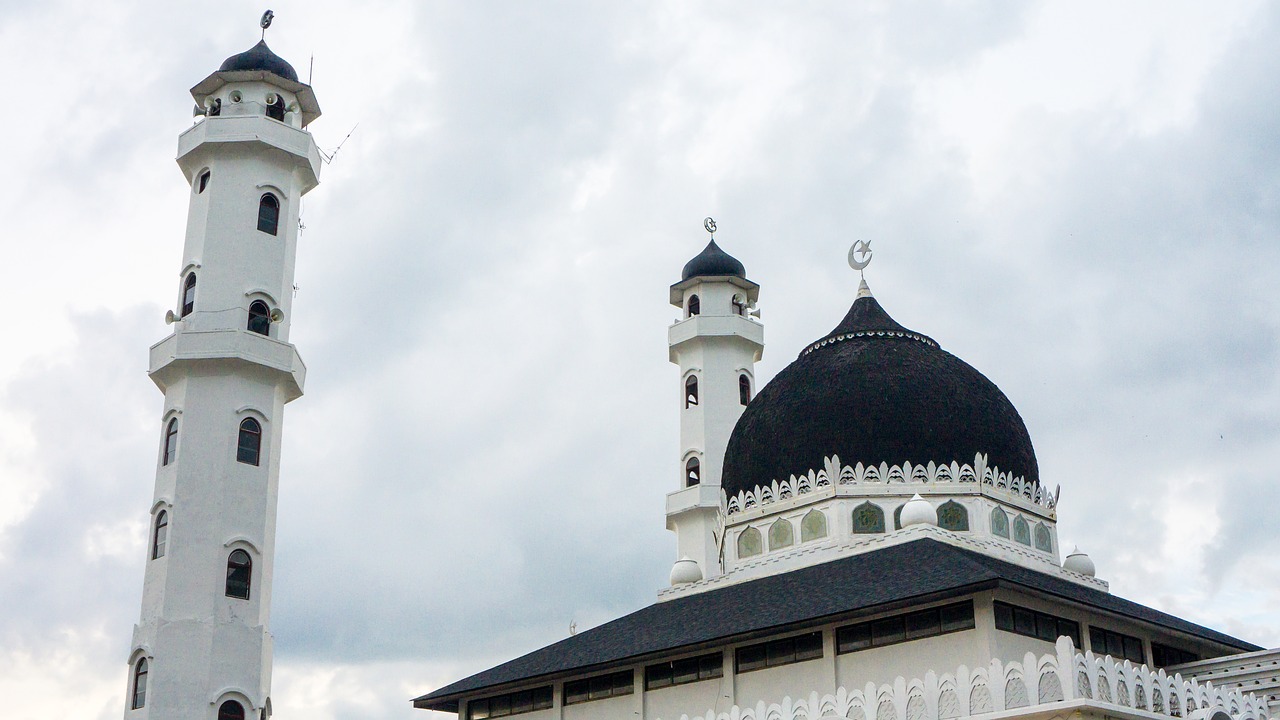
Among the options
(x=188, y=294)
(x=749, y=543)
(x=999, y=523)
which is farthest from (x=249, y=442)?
(x=999, y=523)

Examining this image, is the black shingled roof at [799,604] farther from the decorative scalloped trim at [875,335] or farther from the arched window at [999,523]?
the decorative scalloped trim at [875,335]

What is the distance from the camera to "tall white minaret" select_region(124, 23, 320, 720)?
26344 mm

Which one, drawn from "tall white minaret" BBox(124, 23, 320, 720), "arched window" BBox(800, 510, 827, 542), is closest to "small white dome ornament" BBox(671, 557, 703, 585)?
"arched window" BBox(800, 510, 827, 542)

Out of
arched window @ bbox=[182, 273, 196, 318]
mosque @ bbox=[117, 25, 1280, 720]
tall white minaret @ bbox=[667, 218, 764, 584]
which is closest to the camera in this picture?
mosque @ bbox=[117, 25, 1280, 720]

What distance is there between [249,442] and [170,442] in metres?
1.71

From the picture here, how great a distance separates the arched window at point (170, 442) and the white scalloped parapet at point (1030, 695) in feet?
47.1

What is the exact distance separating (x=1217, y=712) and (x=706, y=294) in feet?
87.9

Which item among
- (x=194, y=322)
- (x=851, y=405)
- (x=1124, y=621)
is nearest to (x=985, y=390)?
A: (x=851, y=405)

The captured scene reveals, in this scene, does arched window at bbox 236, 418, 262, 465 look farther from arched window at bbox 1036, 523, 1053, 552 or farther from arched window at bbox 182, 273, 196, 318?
arched window at bbox 1036, 523, 1053, 552

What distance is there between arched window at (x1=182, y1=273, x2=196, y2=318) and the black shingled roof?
1051 cm

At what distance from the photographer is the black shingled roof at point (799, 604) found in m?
20.5

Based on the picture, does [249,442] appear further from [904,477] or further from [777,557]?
[904,477]

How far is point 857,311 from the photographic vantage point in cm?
3111

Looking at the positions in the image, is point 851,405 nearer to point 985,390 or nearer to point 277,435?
point 985,390
